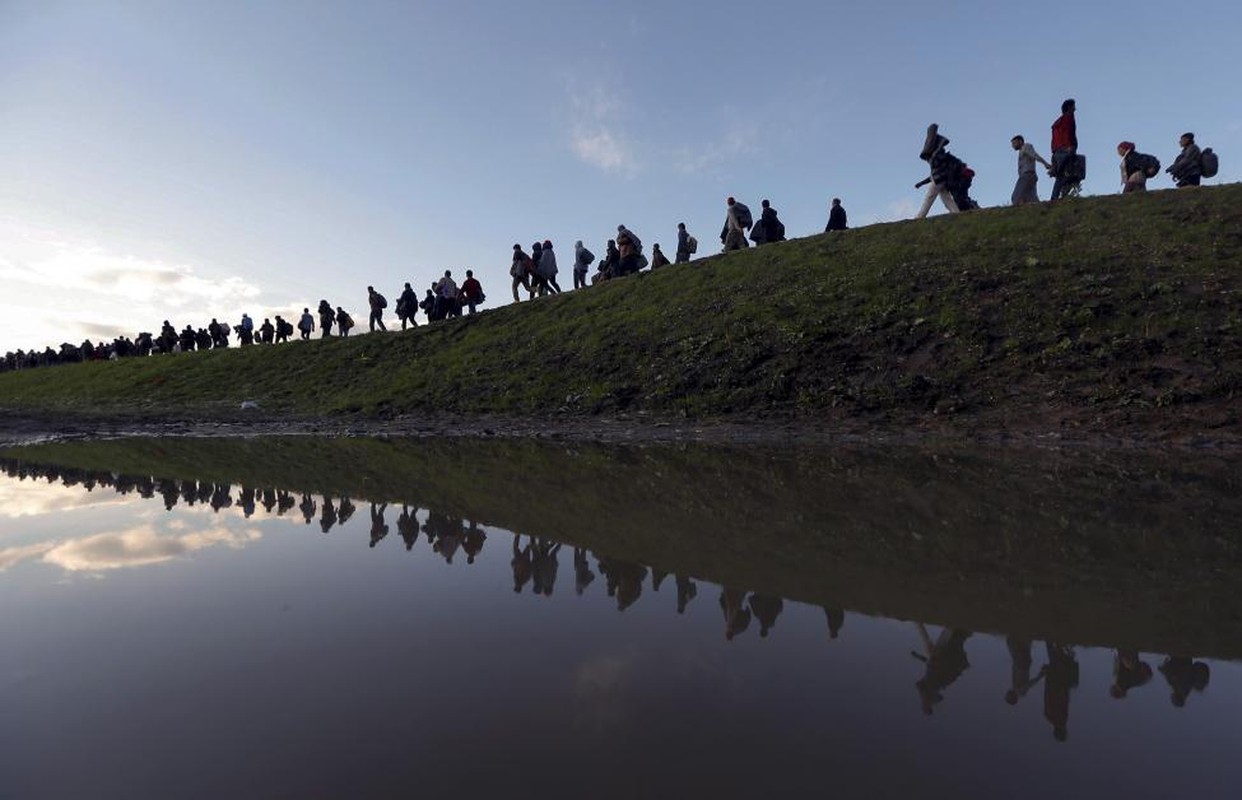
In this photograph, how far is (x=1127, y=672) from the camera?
3328 mm

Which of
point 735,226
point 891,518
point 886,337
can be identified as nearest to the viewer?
point 891,518

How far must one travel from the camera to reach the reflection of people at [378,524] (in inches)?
248

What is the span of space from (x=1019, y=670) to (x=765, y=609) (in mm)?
1392

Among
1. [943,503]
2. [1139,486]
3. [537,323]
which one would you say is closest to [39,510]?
[943,503]

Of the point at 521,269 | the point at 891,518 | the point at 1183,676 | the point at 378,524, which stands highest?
the point at 521,269

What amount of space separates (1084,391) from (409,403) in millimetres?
16856

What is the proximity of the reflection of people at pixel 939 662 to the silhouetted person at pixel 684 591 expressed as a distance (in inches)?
53.2

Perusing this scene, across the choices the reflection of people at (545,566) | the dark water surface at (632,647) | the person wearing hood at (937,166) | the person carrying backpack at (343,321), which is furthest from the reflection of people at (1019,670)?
the person carrying backpack at (343,321)

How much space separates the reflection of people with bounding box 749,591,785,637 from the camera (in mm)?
4008

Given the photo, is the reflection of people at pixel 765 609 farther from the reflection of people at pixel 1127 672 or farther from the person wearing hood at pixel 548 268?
the person wearing hood at pixel 548 268

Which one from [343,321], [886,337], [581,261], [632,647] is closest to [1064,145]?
[886,337]

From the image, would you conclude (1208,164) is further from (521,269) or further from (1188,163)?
(521,269)

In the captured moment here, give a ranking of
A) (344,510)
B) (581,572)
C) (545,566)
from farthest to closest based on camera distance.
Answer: (344,510), (545,566), (581,572)

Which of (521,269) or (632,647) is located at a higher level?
(521,269)
